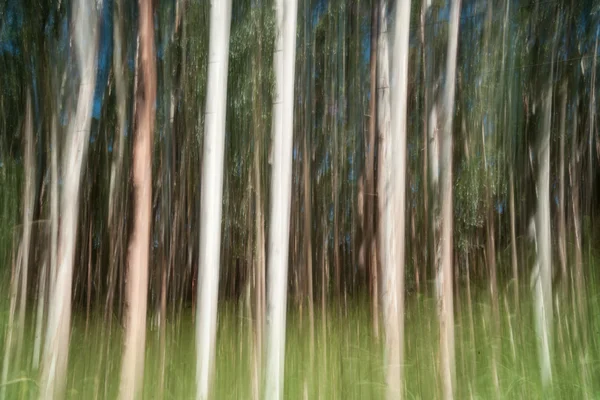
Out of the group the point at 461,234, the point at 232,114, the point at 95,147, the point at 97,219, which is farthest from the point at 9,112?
the point at 461,234

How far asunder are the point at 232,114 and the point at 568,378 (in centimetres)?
130

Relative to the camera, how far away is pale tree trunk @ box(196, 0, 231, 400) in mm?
1761

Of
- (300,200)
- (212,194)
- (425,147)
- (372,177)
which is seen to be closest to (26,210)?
(212,194)

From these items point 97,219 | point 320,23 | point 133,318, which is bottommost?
point 133,318

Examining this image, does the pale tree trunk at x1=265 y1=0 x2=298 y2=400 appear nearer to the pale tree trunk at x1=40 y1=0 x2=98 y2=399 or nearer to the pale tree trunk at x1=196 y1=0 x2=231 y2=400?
the pale tree trunk at x1=196 y1=0 x2=231 y2=400

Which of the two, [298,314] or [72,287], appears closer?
[298,314]

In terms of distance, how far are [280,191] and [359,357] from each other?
0.57 meters

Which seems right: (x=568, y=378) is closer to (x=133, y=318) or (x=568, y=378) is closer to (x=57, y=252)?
(x=133, y=318)

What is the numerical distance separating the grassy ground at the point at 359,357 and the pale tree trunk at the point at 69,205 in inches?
1.7

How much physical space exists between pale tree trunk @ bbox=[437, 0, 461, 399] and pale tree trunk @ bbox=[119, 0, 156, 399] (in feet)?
3.11

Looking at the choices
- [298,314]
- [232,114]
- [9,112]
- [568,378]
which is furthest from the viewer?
Result: [9,112]

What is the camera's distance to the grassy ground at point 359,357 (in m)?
1.57

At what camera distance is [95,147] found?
1927 millimetres

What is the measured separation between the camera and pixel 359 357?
1.67 metres
